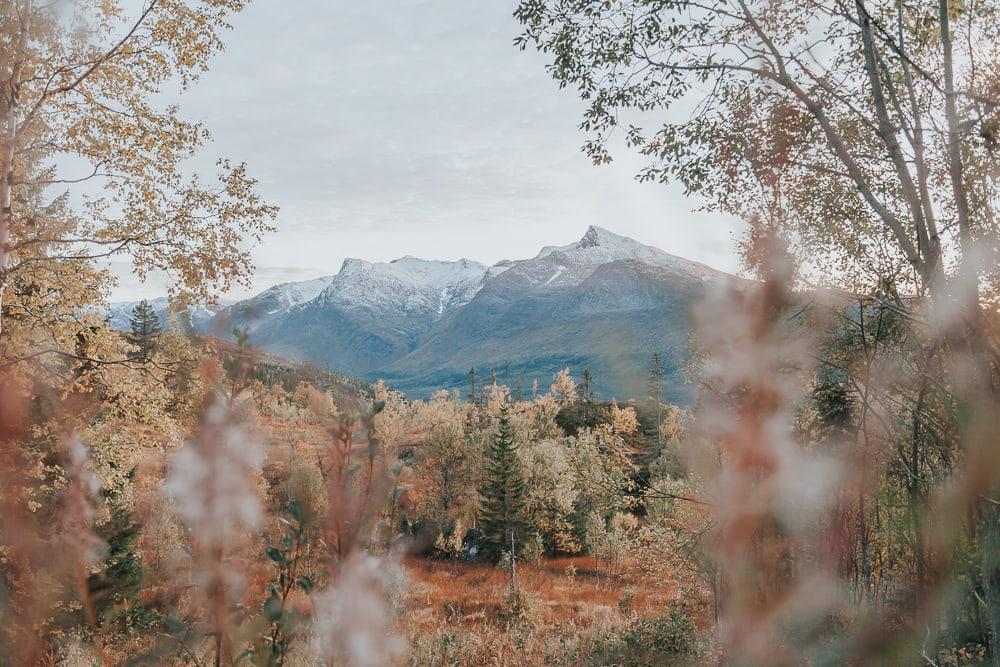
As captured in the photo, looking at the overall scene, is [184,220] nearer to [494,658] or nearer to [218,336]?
[218,336]

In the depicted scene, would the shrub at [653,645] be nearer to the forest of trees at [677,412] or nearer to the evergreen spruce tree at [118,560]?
the forest of trees at [677,412]

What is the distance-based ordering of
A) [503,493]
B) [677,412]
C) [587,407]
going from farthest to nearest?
[587,407]
[503,493]
[677,412]

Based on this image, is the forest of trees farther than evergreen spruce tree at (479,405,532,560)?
No

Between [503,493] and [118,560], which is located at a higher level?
[118,560]

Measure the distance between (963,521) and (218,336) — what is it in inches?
319

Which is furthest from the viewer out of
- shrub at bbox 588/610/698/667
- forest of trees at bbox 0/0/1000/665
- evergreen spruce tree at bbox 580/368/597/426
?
evergreen spruce tree at bbox 580/368/597/426

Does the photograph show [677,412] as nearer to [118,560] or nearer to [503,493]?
[118,560]

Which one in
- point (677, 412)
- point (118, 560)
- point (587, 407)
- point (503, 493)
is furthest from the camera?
point (587, 407)

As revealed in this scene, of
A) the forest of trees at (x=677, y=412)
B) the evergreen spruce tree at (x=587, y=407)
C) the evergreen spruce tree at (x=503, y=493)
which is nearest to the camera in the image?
the forest of trees at (x=677, y=412)

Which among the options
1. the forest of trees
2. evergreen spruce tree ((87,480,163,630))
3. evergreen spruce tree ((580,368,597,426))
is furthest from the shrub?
evergreen spruce tree ((580,368,597,426))

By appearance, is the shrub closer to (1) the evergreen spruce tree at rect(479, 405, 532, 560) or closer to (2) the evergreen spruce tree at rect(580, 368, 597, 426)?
(1) the evergreen spruce tree at rect(479, 405, 532, 560)

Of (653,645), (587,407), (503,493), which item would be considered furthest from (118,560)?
(587,407)

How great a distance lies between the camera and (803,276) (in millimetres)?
8203

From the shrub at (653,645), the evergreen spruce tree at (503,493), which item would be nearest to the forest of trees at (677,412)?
the shrub at (653,645)
